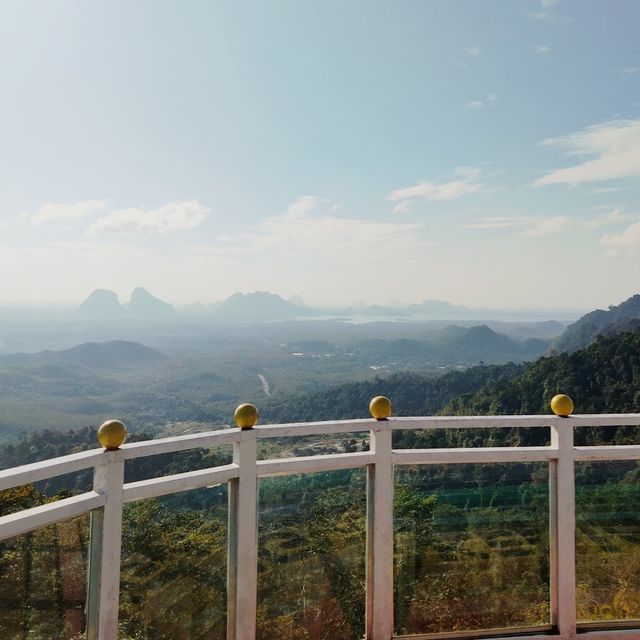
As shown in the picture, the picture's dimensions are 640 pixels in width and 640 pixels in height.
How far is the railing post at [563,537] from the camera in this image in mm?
2178

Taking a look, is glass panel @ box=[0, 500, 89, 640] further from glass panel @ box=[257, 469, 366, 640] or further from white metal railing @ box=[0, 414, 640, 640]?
glass panel @ box=[257, 469, 366, 640]

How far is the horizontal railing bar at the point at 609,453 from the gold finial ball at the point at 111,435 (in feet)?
5.83

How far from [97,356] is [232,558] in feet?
431

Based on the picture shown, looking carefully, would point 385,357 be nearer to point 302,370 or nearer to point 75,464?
point 302,370

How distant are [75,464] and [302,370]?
101m

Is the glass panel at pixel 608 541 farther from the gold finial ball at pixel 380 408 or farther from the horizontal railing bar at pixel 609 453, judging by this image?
the gold finial ball at pixel 380 408

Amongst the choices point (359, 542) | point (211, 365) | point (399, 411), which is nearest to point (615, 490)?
point (359, 542)

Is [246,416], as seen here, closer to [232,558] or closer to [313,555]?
[232,558]

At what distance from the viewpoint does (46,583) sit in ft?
5.44

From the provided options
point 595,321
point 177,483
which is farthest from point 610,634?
point 595,321

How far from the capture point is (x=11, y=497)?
7.86ft

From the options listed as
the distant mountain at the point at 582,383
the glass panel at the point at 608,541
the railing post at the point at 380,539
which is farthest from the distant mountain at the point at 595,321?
the railing post at the point at 380,539

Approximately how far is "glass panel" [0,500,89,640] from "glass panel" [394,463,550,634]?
3.88ft

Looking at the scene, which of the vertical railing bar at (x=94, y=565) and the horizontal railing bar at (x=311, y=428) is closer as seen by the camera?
the vertical railing bar at (x=94, y=565)
